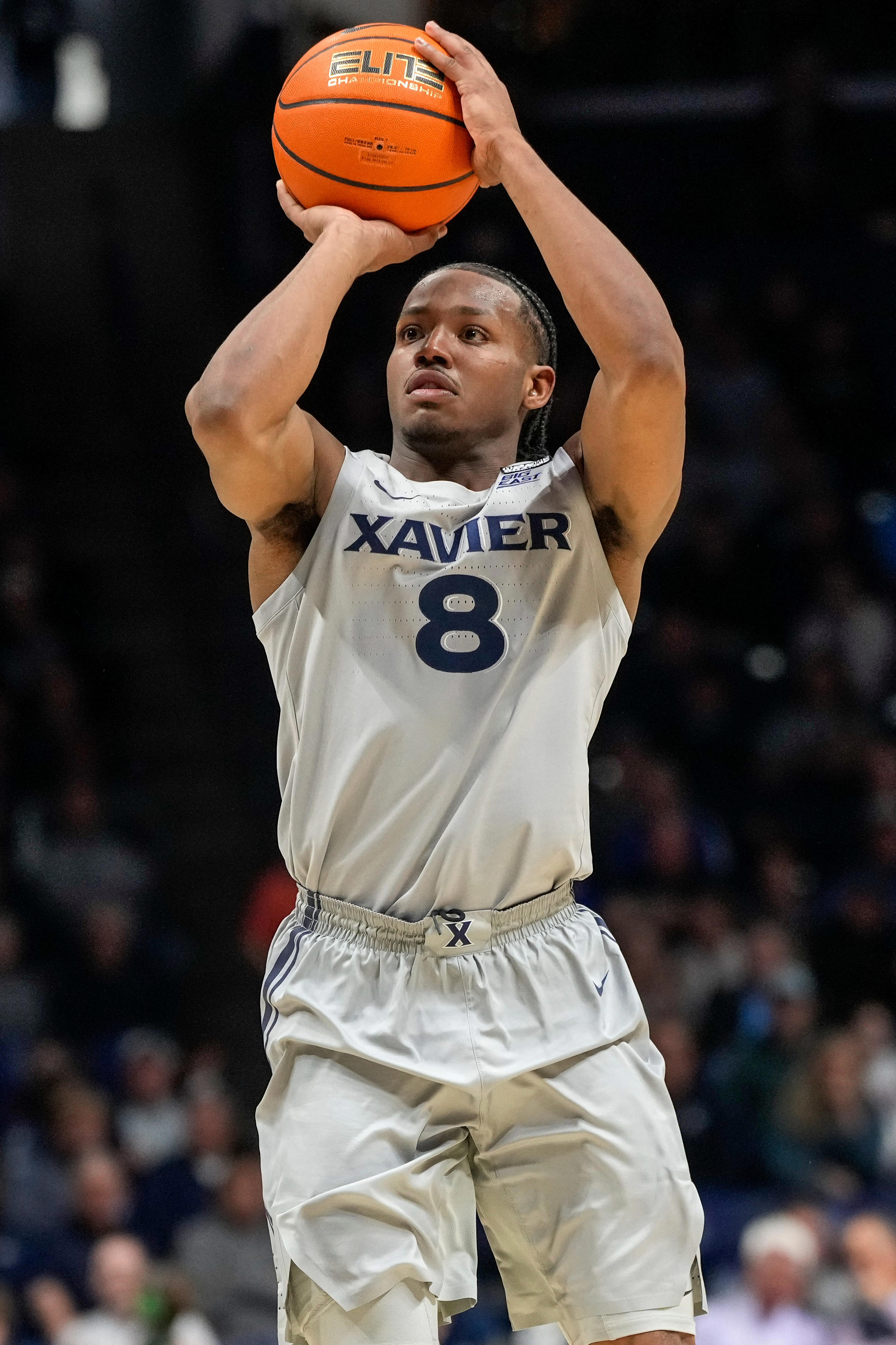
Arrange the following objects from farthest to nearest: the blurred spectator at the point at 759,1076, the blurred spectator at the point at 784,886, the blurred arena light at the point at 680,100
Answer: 1. the blurred arena light at the point at 680,100
2. the blurred spectator at the point at 784,886
3. the blurred spectator at the point at 759,1076

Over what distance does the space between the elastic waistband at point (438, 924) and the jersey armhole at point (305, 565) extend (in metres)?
0.52

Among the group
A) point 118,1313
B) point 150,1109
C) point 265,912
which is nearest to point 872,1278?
point 118,1313

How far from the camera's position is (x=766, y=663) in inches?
345

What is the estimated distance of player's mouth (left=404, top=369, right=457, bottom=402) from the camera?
10.3ft

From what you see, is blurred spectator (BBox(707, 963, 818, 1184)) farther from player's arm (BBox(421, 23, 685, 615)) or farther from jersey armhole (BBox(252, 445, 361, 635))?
jersey armhole (BBox(252, 445, 361, 635))

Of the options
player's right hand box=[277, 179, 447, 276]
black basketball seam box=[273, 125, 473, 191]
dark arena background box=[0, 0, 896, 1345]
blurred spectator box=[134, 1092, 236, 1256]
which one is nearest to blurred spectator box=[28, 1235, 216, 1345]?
dark arena background box=[0, 0, 896, 1345]

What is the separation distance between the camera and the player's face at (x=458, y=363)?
3.16m

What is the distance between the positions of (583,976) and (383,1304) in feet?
2.12

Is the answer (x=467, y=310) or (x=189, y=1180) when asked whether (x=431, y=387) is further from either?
(x=189, y=1180)

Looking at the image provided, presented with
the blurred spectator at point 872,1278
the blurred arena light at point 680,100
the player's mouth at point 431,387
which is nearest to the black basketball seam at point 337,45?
the player's mouth at point 431,387

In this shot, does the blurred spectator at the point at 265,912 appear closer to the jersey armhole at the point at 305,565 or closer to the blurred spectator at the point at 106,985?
the blurred spectator at the point at 106,985

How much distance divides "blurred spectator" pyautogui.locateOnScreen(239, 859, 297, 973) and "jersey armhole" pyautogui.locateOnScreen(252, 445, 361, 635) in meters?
5.08

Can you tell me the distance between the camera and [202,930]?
847cm

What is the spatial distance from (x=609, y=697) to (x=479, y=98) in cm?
593
